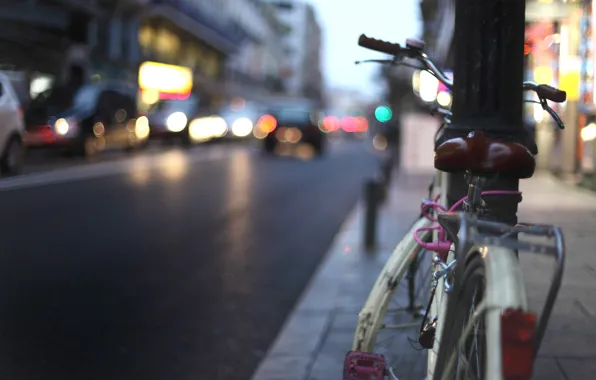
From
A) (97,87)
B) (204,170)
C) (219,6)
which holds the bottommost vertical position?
(204,170)

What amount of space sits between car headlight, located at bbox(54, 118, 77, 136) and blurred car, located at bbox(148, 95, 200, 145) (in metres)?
11.0

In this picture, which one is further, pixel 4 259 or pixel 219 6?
pixel 219 6

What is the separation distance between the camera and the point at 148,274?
24.3ft

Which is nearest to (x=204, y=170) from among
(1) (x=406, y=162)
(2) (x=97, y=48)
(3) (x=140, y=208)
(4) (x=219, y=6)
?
(1) (x=406, y=162)

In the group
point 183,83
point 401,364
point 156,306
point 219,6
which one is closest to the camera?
point 401,364

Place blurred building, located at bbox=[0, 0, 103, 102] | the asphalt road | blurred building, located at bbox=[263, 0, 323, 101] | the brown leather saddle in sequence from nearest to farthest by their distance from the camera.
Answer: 1. the brown leather saddle
2. the asphalt road
3. blurred building, located at bbox=[0, 0, 103, 102]
4. blurred building, located at bbox=[263, 0, 323, 101]

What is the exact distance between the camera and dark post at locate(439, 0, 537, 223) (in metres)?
3.61

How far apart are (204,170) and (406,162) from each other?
523 centimetres

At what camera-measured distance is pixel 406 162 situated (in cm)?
2205

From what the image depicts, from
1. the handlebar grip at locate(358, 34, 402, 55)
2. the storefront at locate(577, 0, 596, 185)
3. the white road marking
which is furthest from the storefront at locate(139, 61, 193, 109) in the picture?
the handlebar grip at locate(358, 34, 402, 55)

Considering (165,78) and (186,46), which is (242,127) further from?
(186,46)

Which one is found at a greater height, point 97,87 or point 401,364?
point 97,87

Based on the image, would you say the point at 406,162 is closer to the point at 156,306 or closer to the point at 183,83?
the point at 156,306

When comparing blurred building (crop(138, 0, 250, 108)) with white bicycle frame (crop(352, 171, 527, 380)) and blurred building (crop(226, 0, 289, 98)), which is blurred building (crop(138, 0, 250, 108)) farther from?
white bicycle frame (crop(352, 171, 527, 380))
